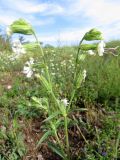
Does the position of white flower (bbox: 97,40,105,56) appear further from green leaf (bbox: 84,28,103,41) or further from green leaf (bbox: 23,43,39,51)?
green leaf (bbox: 23,43,39,51)

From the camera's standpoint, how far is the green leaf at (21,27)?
7.59 ft

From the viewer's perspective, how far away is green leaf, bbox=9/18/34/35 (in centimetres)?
231

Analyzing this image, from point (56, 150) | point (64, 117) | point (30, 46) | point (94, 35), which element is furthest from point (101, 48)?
point (56, 150)

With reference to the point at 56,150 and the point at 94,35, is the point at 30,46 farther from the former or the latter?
the point at 56,150

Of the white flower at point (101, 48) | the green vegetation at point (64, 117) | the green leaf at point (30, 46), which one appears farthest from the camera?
the green vegetation at point (64, 117)

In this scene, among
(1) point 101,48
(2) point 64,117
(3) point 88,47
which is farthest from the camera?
(2) point 64,117

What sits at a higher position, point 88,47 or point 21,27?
point 21,27

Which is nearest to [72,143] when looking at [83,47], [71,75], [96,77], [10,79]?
[83,47]

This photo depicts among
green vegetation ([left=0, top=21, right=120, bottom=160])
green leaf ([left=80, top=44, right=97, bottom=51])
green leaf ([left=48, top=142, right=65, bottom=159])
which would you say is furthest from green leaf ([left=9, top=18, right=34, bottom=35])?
green leaf ([left=48, top=142, right=65, bottom=159])

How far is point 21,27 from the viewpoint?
2314 millimetres

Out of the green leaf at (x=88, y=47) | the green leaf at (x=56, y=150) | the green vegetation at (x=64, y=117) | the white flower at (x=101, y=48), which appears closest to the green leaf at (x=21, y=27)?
the green vegetation at (x=64, y=117)

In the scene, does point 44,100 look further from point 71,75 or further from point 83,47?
point 71,75

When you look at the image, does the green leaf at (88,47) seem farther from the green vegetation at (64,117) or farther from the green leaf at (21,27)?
the green leaf at (21,27)

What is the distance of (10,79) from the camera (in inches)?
202
